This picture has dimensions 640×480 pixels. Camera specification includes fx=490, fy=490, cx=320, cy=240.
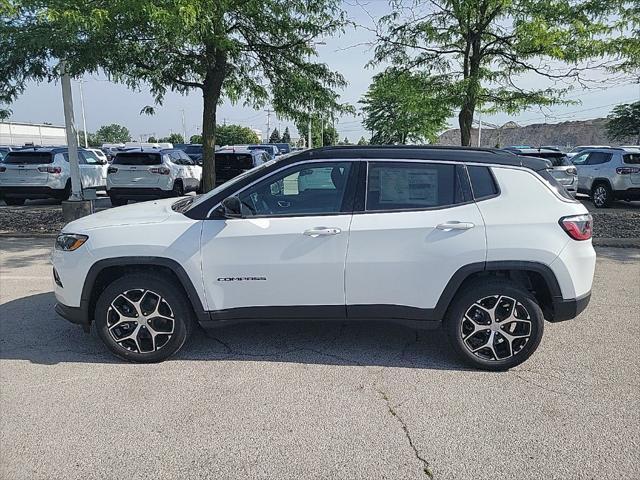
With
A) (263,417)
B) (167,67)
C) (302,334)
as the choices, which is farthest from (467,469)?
(167,67)

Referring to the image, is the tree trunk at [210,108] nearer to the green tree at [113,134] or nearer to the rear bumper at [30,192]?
the rear bumper at [30,192]

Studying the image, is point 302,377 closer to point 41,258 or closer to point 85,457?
point 85,457

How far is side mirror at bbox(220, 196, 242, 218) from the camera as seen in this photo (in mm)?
3682

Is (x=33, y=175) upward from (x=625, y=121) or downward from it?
downward

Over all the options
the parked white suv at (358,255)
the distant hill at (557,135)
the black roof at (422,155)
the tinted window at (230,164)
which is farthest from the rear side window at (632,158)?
the distant hill at (557,135)

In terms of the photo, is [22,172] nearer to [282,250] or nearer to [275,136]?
[282,250]

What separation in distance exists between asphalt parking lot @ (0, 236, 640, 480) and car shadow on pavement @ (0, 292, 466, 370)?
2 centimetres

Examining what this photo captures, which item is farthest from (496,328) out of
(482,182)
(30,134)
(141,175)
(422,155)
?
(30,134)

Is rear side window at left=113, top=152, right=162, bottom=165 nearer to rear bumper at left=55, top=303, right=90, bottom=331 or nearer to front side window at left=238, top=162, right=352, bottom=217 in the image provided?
rear bumper at left=55, top=303, right=90, bottom=331

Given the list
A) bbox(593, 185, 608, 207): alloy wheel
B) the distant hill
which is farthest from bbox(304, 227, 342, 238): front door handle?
Answer: the distant hill

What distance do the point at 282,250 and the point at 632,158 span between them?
1310 cm

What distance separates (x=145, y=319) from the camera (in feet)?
12.6

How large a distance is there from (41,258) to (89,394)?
4.98m

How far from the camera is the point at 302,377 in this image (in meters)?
3.69
